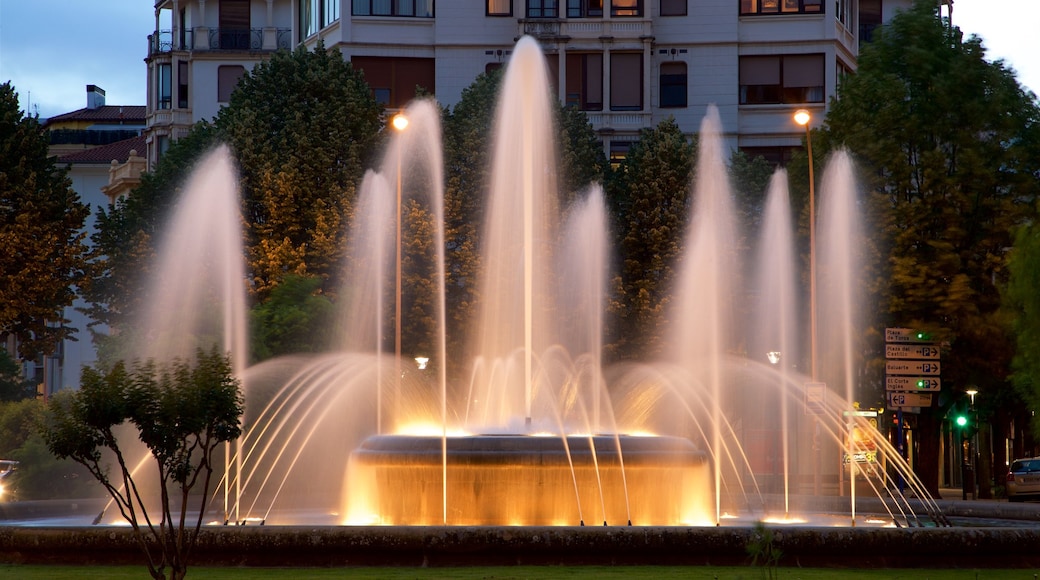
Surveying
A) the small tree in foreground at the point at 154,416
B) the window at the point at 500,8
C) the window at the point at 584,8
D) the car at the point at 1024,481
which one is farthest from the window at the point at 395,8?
the small tree in foreground at the point at 154,416

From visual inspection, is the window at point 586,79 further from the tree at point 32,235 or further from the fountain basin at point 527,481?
the fountain basin at point 527,481

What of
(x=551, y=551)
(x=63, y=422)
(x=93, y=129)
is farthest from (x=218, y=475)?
(x=93, y=129)

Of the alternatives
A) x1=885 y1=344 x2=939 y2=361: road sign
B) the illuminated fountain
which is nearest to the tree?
the illuminated fountain

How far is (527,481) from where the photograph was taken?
22094mm

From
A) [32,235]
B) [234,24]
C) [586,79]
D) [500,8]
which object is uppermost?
[234,24]

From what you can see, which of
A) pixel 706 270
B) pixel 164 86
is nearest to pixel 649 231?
pixel 706 270

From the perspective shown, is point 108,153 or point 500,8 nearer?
point 500,8

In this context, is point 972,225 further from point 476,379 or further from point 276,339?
point 276,339

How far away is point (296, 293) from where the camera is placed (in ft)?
142

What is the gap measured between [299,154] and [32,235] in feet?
28.5

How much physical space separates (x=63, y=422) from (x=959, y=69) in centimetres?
3215

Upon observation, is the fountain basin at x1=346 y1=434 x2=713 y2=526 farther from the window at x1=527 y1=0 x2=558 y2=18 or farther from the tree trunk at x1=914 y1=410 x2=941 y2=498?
the window at x1=527 y1=0 x2=558 y2=18

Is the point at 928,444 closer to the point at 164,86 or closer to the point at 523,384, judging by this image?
the point at 523,384

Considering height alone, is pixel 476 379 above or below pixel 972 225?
below
